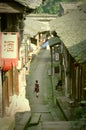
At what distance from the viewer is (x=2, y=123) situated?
1214 cm

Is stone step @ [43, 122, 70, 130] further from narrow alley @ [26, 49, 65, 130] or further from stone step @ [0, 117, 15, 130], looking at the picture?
stone step @ [0, 117, 15, 130]

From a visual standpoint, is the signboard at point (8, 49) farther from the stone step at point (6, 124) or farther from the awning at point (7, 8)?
the stone step at point (6, 124)

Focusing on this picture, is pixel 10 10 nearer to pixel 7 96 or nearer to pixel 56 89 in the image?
pixel 7 96

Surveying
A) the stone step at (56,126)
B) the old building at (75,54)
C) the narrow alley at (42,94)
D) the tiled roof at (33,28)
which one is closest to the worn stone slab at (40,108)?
the narrow alley at (42,94)

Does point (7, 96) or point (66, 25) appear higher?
point (66, 25)

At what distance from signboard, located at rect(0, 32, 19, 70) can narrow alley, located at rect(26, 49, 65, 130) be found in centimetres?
301

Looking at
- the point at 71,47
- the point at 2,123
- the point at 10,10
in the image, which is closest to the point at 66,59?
the point at 71,47

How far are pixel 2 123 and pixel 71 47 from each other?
25.2 feet

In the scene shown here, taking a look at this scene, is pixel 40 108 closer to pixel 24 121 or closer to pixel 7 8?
pixel 24 121

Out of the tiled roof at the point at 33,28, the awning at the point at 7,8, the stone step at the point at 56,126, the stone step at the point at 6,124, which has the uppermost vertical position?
the tiled roof at the point at 33,28

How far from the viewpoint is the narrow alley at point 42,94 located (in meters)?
21.4

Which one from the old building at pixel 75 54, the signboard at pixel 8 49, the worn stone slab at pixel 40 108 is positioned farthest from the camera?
the worn stone slab at pixel 40 108

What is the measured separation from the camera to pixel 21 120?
51.6 feet

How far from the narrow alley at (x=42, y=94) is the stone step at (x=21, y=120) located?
43 centimetres
